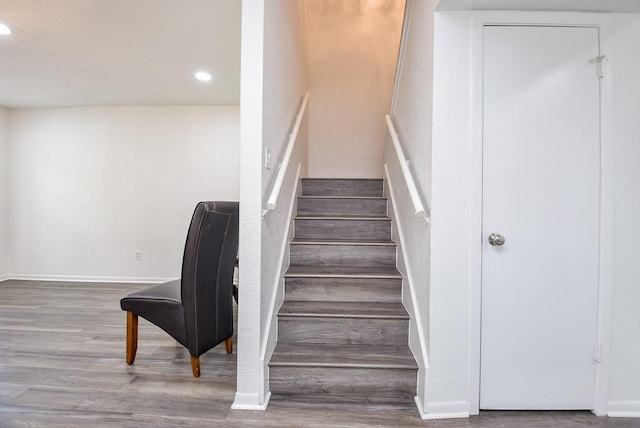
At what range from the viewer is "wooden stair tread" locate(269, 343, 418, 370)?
1869 millimetres

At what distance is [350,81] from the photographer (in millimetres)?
4117

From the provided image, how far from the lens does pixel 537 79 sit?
69.2 inches

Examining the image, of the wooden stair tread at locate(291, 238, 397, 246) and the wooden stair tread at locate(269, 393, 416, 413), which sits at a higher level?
the wooden stair tread at locate(291, 238, 397, 246)

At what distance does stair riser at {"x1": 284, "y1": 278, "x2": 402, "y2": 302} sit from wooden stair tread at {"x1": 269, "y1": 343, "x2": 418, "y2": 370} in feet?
1.10

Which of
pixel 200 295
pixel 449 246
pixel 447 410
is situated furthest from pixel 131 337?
pixel 449 246

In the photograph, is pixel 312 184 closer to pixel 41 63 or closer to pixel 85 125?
pixel 41 63

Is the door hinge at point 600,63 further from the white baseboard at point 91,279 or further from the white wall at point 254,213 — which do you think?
the white baseboard at point 91,279

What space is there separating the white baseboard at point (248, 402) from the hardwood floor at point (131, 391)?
0.03m

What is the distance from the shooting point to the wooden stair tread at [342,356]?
1869 millimetres

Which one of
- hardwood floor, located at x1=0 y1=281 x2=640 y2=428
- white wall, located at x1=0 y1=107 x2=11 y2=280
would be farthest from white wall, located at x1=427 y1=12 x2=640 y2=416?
white wall, located at x1=0 y1=107 x2=11 y2=280

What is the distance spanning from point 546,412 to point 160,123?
196 inches

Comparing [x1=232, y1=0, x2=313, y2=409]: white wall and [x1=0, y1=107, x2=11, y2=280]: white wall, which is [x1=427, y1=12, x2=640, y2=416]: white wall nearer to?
[x1=232, y1=0, x2=313, y2=409]: white wall

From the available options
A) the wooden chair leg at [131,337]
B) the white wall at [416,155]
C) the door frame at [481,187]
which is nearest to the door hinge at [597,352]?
the door frame at [481,187]

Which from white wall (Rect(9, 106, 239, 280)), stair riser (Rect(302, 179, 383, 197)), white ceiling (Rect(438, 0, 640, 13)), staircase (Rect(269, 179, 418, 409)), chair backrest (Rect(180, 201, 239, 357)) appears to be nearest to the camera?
white ceiling (Rect(438, 0, 640, 13))
